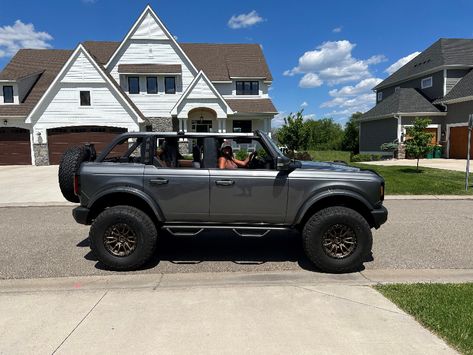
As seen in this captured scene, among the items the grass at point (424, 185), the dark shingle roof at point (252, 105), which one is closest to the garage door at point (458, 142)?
the grass at point (424, 185)

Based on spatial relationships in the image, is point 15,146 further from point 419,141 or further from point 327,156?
point 419,141

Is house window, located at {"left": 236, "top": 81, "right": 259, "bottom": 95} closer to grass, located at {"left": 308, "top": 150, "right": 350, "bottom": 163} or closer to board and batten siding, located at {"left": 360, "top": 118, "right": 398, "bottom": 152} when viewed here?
grass, located at {"left": 308, "top": 150, "right": 350, "bottom": 163}

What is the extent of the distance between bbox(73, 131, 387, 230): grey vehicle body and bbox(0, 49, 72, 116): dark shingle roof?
20886 mm

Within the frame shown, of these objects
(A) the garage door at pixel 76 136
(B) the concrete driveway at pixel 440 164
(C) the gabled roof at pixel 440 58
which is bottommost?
(B) the concrete driveway at pixel 440 164

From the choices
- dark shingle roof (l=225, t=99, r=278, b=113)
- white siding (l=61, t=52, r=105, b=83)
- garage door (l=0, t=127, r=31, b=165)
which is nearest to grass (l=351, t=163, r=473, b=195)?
dark shingle roof (l=225, t=99, r=278, b=113)

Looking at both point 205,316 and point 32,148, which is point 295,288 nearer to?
point 205,316

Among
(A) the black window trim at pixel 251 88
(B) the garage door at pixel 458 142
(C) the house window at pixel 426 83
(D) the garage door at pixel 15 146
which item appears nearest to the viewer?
(D) the garage door at pixel 15 146

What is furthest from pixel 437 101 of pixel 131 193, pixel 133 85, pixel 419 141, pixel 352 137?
pixel 131 193

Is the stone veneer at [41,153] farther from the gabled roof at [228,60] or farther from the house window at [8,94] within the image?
the gabled roof at [228,60]

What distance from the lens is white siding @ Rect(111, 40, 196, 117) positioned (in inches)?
966

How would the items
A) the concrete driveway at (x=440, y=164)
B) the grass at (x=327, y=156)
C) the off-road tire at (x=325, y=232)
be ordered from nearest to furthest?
1. the off-road tire at (x=325, y=232)
2. the concrete driveway at (x=440, y=164)
3. the grass at (x=327, y=156)

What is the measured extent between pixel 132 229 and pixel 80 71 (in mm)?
19471

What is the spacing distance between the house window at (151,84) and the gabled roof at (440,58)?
21424 mm

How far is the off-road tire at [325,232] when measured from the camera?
14.8 feet
